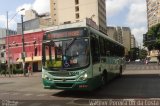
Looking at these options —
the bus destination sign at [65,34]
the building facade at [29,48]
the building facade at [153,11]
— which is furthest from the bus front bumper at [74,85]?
the building facade at [153,11]

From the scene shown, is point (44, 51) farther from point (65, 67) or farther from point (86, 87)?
point (86, 87)

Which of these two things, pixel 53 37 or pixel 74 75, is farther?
pixel 53 37

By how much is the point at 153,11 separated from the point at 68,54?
12914 centimetres

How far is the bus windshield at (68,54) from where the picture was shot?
14555 mm

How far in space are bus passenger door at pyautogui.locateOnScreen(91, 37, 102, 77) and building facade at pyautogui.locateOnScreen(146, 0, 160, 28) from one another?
115 meters

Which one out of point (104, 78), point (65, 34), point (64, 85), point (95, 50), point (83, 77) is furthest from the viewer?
point (104, 78)

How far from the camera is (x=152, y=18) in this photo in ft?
464

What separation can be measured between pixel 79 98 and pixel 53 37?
313cm

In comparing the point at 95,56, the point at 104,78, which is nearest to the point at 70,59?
the point at 95,56

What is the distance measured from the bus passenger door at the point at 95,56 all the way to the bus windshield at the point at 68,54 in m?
0.61

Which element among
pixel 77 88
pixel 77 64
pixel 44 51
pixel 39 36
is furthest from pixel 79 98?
pixel 39 36

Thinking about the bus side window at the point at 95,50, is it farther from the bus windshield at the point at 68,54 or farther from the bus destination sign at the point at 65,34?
the bus destination sign at the point at 65,34

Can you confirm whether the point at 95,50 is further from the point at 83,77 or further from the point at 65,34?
the point at 83,77

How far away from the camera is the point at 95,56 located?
51.6ft
